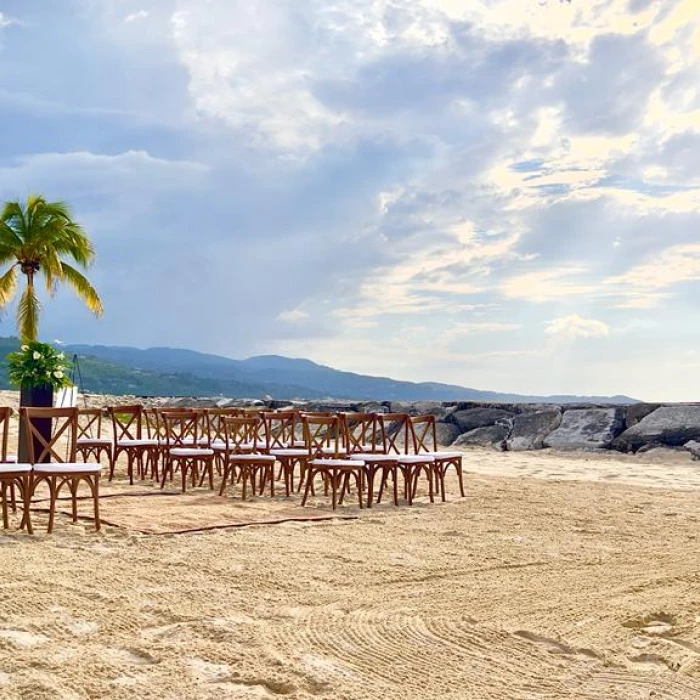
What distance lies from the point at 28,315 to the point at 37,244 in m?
1.77

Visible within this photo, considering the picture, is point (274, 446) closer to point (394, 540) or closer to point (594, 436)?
point (394, 540)

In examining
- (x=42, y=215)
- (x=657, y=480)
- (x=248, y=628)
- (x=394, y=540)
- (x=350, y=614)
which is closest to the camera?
(x=248, y=628)

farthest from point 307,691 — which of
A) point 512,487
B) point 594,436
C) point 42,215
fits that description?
point 42,215

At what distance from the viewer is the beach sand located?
318 centimetres

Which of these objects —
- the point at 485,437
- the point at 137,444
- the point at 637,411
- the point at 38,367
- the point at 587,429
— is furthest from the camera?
the point at 485,437

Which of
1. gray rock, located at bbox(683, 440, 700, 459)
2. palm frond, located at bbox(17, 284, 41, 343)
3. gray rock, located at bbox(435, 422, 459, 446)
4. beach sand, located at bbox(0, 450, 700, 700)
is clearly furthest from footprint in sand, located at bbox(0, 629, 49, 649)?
palm frond, located at bbox(17, 284, 41, 343)

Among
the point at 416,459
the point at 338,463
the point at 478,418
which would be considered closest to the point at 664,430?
the point at 478,418

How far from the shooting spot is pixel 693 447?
12.0 metres

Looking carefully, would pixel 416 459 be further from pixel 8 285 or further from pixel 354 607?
pixel 8 285

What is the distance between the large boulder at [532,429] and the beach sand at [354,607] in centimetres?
636

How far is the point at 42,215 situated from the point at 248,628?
18.9 metres

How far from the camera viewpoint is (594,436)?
521 inches

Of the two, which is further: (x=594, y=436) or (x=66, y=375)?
(x=594, y=436)

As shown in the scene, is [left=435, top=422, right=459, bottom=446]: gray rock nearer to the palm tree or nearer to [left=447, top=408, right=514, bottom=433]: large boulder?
[left=447, top=408, right=514, bottom=433]: large boulder
